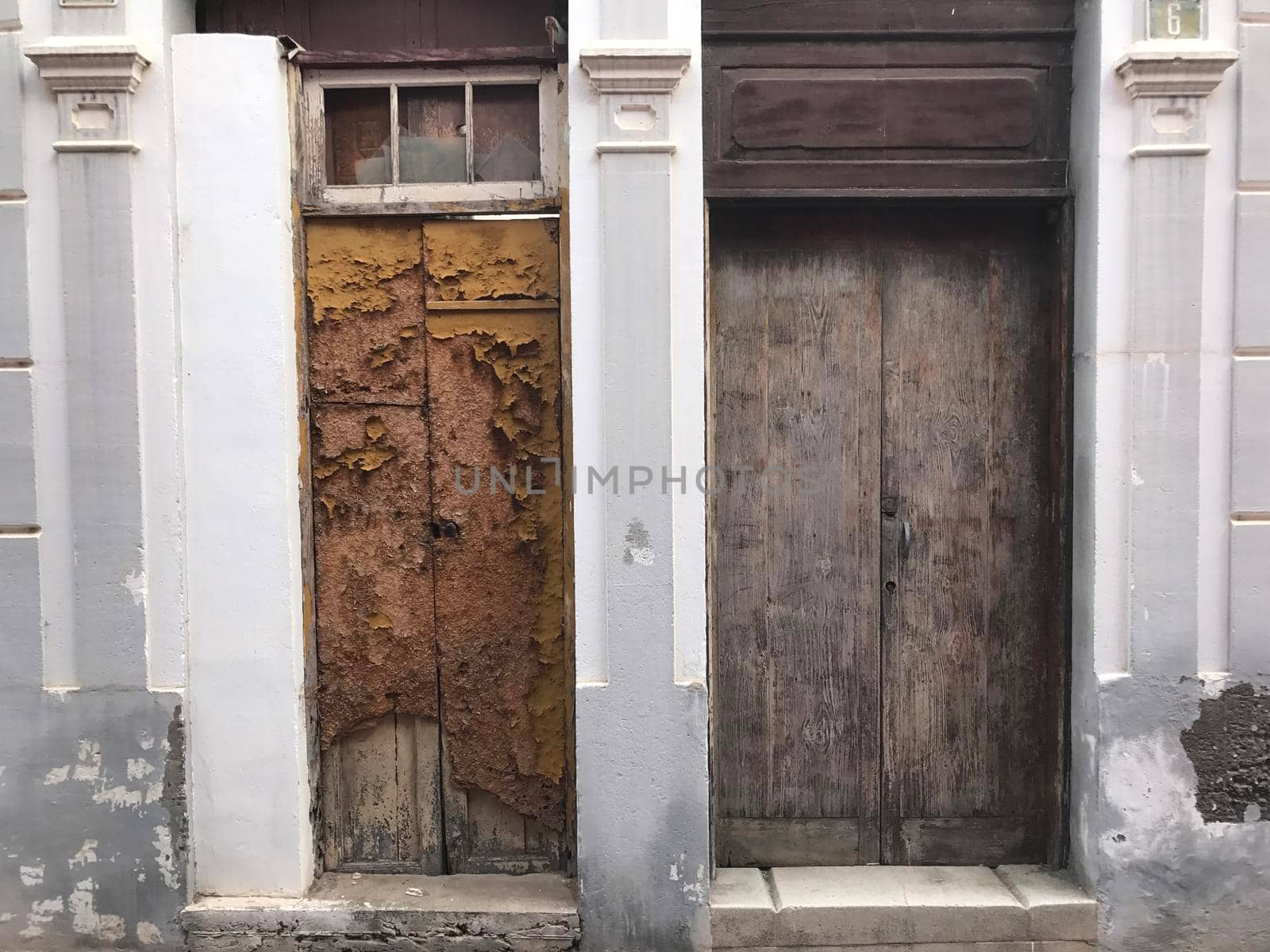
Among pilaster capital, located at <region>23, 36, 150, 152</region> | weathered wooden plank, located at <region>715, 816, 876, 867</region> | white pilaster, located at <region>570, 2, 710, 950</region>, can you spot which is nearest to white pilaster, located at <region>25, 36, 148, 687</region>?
pilaster capital, located at <region>23, 36, 150, 152</region>

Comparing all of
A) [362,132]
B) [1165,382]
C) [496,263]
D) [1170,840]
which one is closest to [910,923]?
[1170,840]

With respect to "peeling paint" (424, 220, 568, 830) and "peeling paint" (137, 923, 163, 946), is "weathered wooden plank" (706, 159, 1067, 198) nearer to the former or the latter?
"peeling paint" (424, 220, 568, 830)

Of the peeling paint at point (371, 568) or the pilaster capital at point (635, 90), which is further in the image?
the peeling paint at point (371, 568)

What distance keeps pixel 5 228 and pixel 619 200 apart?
2135mm

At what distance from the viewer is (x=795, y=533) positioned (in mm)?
3285

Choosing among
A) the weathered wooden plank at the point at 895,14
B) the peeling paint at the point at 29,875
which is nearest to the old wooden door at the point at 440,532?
the peeling paint at the point at 29,875

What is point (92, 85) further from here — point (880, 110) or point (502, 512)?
point (880, 110)

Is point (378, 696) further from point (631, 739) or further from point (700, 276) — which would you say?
point (700, 276)

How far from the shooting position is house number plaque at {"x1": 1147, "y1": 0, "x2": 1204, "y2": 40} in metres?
2.90

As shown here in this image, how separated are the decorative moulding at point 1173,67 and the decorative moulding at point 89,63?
132 inches

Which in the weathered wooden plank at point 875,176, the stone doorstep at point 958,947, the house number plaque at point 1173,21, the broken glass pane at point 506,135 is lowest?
the stone doorstep at point 958,947

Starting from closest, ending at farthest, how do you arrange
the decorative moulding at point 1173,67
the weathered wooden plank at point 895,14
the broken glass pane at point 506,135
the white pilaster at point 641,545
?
1. the decorative moulding at point 1173,67
2. the white pilaster at point 641,545
3. the weathered wooden plank at point 895,14
4. the broken glass pane at point 506,135

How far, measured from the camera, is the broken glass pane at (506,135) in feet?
10.6

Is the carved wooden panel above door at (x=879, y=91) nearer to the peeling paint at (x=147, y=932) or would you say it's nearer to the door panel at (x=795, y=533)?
the door panel at (x=795, y=533)
